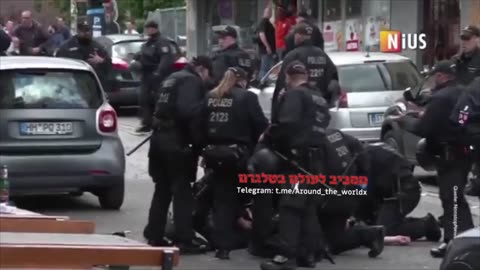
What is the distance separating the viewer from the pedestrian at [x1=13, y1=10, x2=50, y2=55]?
21141 mm

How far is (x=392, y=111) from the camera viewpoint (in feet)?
48.4

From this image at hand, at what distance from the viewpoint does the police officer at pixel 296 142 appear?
31.8 ft

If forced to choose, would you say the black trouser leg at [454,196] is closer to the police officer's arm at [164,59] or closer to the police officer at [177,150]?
the police officer at [177,150]

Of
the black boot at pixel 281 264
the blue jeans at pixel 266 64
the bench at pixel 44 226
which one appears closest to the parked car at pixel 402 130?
the black boot at pixel 281 264

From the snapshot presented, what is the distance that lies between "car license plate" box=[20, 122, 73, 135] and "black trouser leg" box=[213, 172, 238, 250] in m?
2.48

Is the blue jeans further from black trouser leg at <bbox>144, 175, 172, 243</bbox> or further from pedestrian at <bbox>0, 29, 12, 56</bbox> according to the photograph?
black trouser leg at <bbox>144, 175, 172, 243</bbox>

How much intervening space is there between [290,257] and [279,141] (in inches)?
36.8

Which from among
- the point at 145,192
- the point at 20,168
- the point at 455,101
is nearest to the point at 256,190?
the point at 455,101

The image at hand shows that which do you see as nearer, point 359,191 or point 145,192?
point 359,191

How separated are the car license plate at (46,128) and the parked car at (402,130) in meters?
4.05

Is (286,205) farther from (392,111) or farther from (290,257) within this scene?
(392,111)

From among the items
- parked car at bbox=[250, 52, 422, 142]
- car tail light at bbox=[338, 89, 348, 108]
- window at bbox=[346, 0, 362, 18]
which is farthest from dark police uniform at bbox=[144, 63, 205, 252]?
window at bbox=[346, 0, 362, 18]

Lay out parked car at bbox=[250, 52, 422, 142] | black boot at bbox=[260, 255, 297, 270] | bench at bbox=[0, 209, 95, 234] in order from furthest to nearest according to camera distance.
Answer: parked car at bbox=[250, 52, 422, 142] → black boot at bbox=[260, 255, 297, 270] → bench at bbox=[0, 209, 95, 234]

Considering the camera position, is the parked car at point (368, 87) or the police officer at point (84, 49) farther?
the police officer at point (84, 49)
